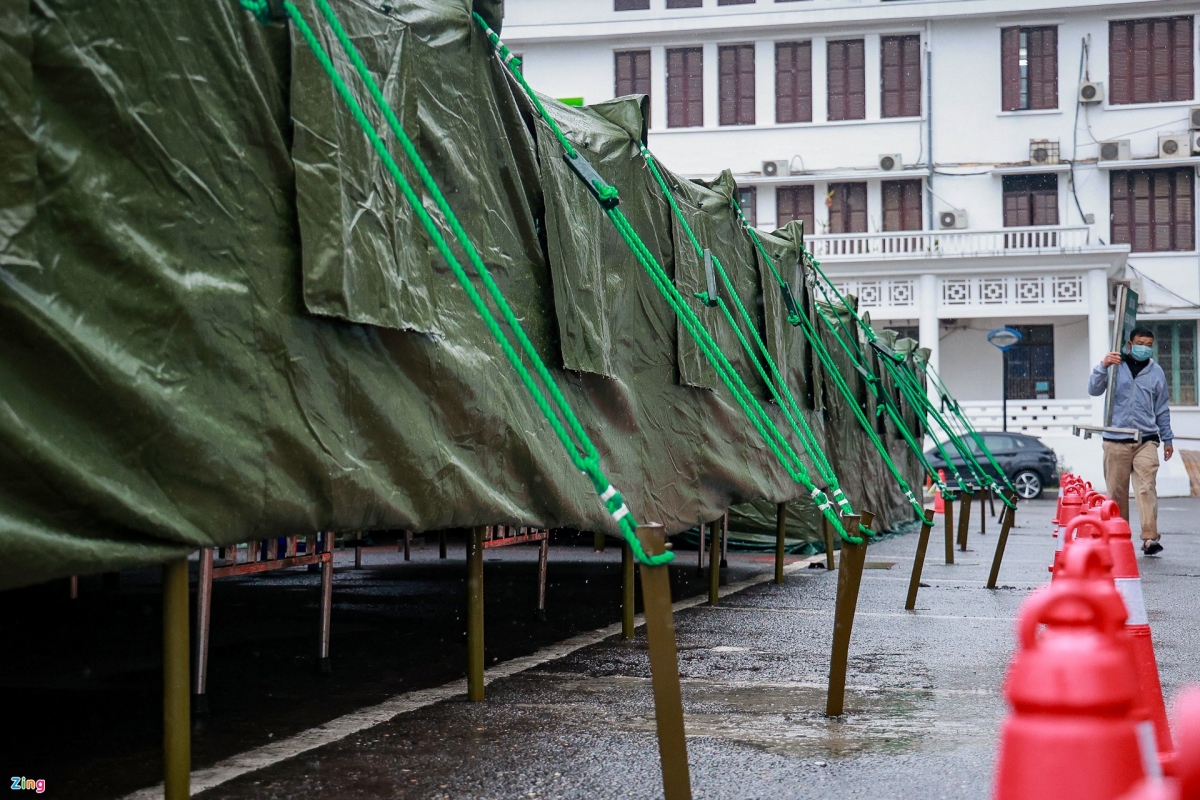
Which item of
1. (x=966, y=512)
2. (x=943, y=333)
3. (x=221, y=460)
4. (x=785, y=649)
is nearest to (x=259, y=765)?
(x=221, y=460)

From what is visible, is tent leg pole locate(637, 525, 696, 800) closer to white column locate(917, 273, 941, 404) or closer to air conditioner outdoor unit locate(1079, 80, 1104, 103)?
white column locate(917, 273, 941, 404)

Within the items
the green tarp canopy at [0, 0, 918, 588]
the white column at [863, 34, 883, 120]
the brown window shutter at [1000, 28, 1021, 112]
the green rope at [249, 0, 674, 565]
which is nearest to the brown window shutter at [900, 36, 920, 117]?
the white column at [863, 34, 883, 120]

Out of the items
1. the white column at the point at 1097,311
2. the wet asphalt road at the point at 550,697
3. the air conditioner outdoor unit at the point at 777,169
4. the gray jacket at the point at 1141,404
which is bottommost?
the wet asphalt road at the point at 550,697

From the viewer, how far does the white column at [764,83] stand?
34750 millimetres

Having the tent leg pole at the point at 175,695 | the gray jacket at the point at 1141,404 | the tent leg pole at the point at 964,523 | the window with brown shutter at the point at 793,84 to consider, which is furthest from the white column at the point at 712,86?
the tent leg pole at the point at 175,695

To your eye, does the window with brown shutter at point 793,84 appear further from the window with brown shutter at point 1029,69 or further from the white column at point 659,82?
the window with brown shutter at point 1029,69

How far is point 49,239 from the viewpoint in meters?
2.88

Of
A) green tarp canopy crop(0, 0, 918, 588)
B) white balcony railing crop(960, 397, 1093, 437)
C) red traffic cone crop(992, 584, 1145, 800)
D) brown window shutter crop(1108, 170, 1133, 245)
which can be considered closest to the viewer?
red traffic cone crop(992, 584, 1145, 800)

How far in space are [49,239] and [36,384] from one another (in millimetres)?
356

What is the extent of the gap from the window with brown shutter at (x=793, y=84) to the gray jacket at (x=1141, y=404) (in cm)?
2381

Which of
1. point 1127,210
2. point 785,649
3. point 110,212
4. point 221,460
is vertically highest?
point 1127,210

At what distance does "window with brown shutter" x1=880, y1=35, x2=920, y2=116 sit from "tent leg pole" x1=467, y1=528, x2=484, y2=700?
105 feet

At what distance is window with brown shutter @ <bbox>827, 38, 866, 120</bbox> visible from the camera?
113 ft

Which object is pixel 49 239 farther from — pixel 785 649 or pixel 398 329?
pixel 785 649
